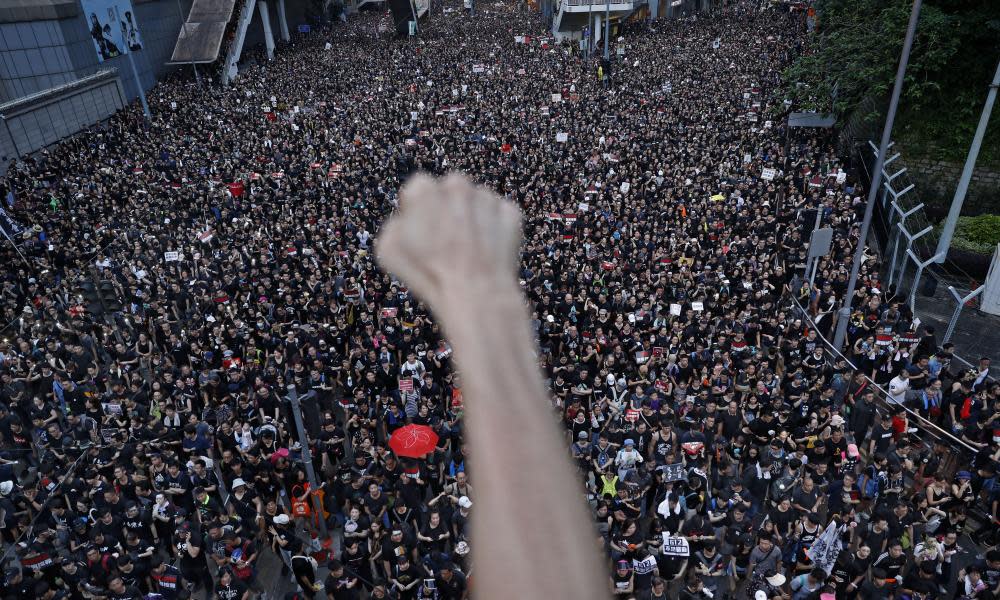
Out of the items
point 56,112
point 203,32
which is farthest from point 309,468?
point 203,32

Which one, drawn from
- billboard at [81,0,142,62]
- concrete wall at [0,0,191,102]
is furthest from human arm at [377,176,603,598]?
billboard at [81,0,142,62]

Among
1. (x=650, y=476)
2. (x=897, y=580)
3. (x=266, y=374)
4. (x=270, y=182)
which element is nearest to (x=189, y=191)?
(x=270, y=182)

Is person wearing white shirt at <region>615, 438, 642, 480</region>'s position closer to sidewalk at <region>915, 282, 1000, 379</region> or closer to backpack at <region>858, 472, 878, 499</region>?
backpack at <region>858, 472, 878, 499</region>

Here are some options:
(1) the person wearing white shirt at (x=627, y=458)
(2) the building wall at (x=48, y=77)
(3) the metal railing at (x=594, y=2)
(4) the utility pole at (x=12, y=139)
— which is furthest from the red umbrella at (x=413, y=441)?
(3) the metal railing at (x=594, y=2)

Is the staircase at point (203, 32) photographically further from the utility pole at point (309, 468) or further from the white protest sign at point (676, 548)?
the white protest sign at point (676, 548)

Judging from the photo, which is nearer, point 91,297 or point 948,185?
point 91,297

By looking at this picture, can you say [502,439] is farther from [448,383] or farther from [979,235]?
[979,235]
